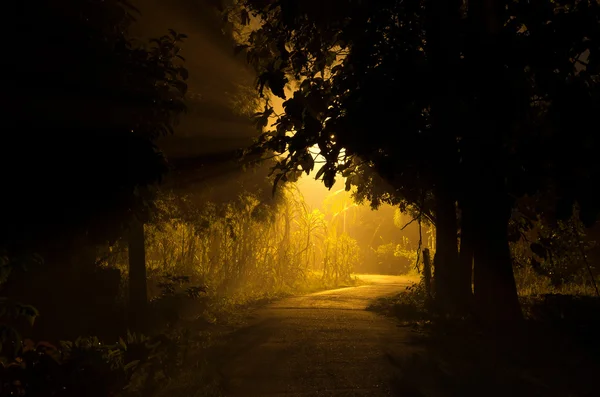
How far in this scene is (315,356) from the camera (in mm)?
7492

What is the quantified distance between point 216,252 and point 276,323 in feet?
24.0

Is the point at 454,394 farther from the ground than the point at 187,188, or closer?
closer

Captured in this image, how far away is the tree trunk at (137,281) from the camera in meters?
9.53

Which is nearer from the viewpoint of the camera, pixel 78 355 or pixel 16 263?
pixel 16 263

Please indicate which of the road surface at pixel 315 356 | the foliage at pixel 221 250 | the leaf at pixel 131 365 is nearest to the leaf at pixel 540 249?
the road surface at pixel 315 356

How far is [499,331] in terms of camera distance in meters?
7.20

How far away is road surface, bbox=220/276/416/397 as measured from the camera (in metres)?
5.88

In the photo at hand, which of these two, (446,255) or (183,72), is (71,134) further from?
(446,255)

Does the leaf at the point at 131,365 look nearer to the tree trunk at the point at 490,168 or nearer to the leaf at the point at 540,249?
the tree trunk at the point at 490,168

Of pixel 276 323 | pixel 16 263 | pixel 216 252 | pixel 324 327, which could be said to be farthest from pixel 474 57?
pixel 216 252

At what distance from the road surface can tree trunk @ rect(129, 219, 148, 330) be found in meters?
1.94

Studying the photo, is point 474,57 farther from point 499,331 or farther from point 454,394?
point 499,331

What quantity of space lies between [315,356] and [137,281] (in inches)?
164

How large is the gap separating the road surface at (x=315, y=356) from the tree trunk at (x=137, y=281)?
76.2 inches
